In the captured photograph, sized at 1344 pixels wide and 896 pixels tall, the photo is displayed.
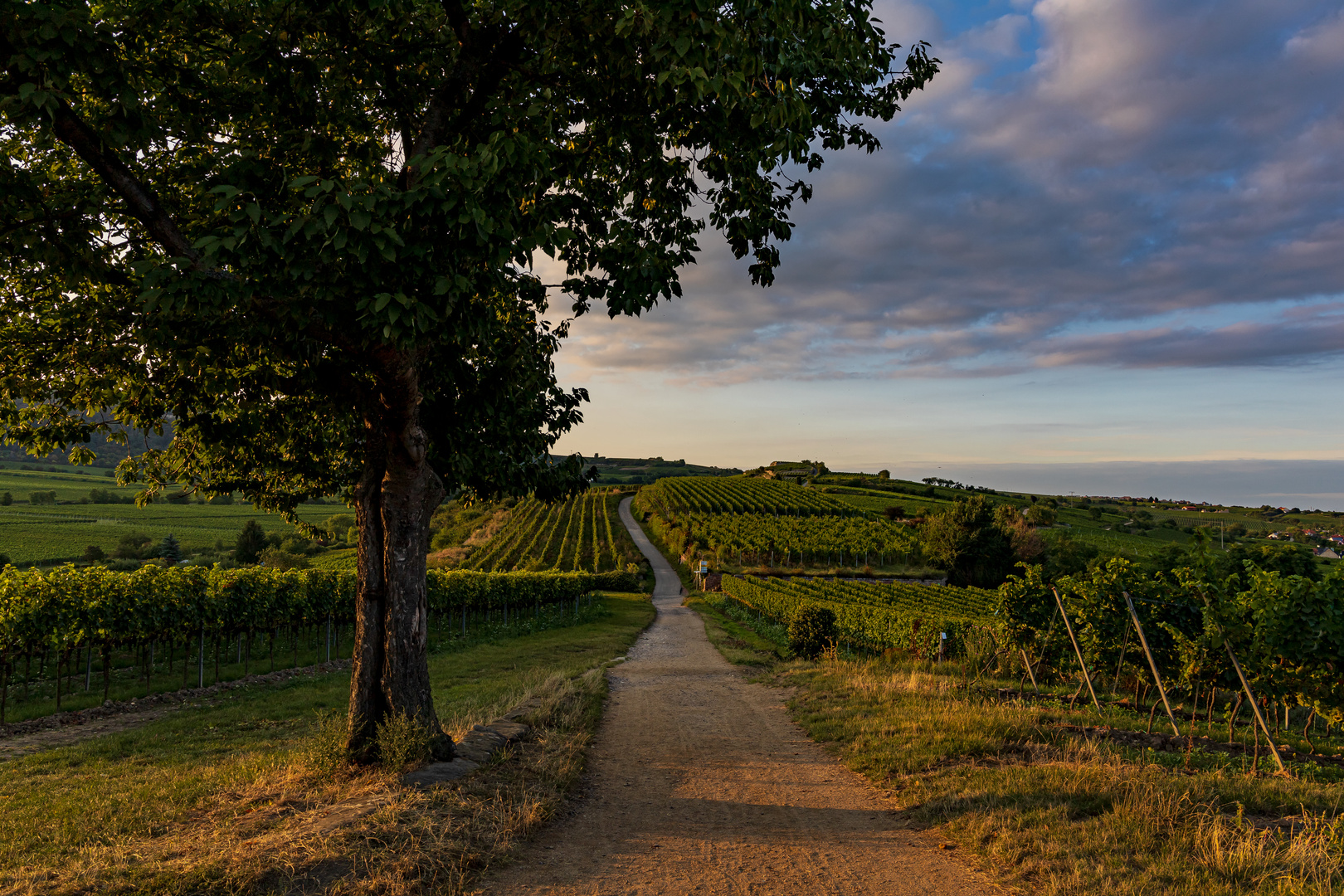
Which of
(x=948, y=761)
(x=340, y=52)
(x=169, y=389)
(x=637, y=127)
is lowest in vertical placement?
(x=948, y=761)

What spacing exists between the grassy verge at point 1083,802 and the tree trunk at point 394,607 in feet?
20.0

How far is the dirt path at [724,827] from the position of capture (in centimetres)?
592

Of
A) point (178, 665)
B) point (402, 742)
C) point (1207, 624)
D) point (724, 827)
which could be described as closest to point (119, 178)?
point (402, 742)

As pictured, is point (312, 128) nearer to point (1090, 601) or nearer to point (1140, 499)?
point (1090, 601)

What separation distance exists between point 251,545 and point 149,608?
189 feet

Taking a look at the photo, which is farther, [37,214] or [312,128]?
[312,128]

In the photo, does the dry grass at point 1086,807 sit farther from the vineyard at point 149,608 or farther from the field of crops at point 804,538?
the field of crops at point 804,538

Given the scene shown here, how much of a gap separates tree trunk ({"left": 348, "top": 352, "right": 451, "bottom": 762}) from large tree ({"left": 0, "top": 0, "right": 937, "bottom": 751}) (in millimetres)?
32

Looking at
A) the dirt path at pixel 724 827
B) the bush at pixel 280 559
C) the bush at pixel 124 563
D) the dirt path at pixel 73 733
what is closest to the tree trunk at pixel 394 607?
the dirt path at pixel 724 827

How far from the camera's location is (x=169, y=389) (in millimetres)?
8352

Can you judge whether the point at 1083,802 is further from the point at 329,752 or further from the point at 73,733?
the point at 73,733

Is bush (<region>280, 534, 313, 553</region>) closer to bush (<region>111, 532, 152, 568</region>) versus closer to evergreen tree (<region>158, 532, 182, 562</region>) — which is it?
evergreen tree (<region>158, 532, 182, 562</region>)

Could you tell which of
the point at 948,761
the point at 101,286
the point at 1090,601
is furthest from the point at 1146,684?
the point at 101,286

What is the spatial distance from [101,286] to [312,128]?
3.12 m
